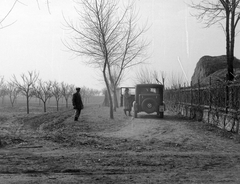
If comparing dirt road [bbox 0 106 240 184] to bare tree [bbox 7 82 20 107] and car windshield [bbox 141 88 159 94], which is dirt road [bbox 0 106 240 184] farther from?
bare tree [bbox 7 82 20 107]

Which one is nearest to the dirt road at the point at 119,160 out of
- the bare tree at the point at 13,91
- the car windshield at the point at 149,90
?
the car windshield at the point at 149,90

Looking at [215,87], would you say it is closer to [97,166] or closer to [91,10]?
[97,166]

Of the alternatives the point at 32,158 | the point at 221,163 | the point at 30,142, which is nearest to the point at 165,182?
the point at 221,163

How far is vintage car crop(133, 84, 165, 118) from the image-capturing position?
53.1ft

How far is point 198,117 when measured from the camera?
14.8 meters

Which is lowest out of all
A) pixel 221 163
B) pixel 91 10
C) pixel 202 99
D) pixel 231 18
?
pixel 221 163

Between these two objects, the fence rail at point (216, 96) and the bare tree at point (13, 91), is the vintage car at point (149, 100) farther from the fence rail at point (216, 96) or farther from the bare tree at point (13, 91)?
the bare tree at point (13, 91)

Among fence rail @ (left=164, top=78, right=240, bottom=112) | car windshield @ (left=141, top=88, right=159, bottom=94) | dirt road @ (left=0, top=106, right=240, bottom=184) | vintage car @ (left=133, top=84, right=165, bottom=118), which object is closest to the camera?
dirt road @ (left=0, top=106, right=240, bottom=184)

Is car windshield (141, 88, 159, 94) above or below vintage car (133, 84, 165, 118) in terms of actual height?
above

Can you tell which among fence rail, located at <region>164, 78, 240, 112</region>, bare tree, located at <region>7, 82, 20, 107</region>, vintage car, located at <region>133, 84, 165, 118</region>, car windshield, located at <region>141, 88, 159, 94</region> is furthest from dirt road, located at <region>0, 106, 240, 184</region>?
bare tree, located at <region>7, 82, 20, 107</region>

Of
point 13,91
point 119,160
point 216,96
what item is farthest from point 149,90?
point 13,91

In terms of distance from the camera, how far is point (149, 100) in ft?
53.2

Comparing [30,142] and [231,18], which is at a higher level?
[231,18]

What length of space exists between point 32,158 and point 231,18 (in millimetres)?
11540
